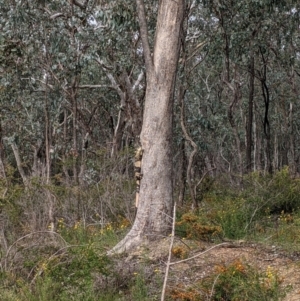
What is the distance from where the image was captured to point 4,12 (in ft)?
46.3

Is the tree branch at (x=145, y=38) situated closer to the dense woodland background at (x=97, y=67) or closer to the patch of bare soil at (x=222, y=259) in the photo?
the dense woodland background at (x=97, y=67)

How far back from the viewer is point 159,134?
8492 millimetres

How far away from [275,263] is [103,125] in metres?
20.3

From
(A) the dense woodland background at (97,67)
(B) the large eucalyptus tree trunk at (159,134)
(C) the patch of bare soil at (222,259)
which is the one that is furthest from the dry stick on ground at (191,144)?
(C) the patch of bare soil at (222,259)

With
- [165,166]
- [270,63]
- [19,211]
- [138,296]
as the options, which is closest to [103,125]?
[270,63]

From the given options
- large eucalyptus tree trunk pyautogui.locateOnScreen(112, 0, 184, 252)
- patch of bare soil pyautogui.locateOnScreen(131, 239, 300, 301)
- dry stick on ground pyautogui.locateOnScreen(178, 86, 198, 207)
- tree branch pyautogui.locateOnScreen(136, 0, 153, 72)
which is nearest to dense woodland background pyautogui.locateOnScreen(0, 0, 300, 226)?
dry stick on ground pyautogui.locateOnScreen(178, 86, 198, 207)

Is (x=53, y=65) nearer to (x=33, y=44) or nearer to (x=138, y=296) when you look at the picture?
(x=33, y=44)

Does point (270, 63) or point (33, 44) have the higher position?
point (270, 63)

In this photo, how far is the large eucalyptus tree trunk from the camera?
848cm

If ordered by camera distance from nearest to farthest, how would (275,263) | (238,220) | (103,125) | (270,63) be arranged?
(275,263), (238,220), (270,63), (103,125)

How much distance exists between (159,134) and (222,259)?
1.90 meters

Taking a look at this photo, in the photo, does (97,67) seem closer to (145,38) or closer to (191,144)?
(191,144)

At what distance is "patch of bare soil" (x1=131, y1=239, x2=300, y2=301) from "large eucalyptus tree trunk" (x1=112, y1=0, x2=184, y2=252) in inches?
12.8

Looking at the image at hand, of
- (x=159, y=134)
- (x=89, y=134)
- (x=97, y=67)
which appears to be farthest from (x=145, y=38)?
(x=89, y=134)
